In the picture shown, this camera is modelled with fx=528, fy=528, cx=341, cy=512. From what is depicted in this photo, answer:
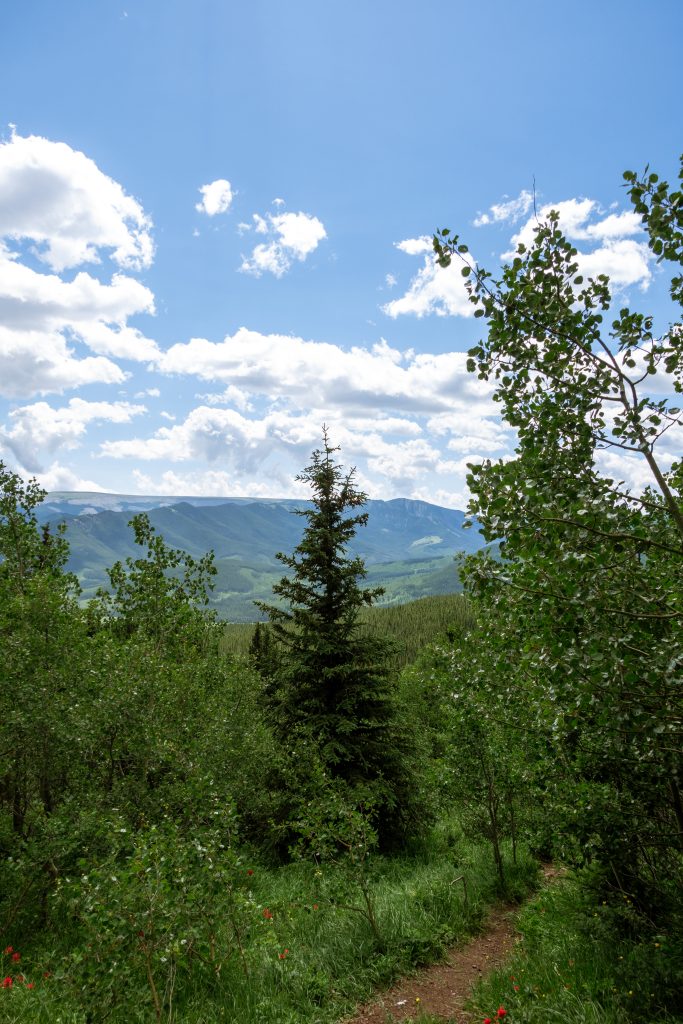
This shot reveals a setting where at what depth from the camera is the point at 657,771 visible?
670cm

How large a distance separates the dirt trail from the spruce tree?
5.42 meters

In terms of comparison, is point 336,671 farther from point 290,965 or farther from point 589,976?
point 589,976

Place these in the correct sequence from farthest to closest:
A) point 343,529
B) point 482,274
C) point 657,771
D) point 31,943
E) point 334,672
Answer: point 343,529
point 334,672
point 31,943
point 657,771
point 482,274

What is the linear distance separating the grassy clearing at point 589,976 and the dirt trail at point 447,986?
403 millimetres

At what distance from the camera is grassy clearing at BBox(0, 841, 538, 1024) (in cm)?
649

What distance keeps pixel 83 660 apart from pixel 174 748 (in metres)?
2.55

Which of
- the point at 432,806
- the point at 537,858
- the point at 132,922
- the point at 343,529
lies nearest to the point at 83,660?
the point at 132,922

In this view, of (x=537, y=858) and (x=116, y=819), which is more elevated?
(x=116, y=819)

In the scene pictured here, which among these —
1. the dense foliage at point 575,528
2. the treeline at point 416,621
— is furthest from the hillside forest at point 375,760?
the treeline at point 416,621

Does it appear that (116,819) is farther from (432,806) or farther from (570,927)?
(432,806)

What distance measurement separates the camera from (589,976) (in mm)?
7418

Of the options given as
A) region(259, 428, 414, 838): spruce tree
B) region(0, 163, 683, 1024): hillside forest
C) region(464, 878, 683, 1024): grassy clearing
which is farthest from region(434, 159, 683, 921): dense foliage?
region(259, 428, 414, 838): spruce tree

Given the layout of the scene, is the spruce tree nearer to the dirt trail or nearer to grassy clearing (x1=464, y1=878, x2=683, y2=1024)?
the dirt trail

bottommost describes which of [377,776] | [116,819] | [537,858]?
[537,858]
